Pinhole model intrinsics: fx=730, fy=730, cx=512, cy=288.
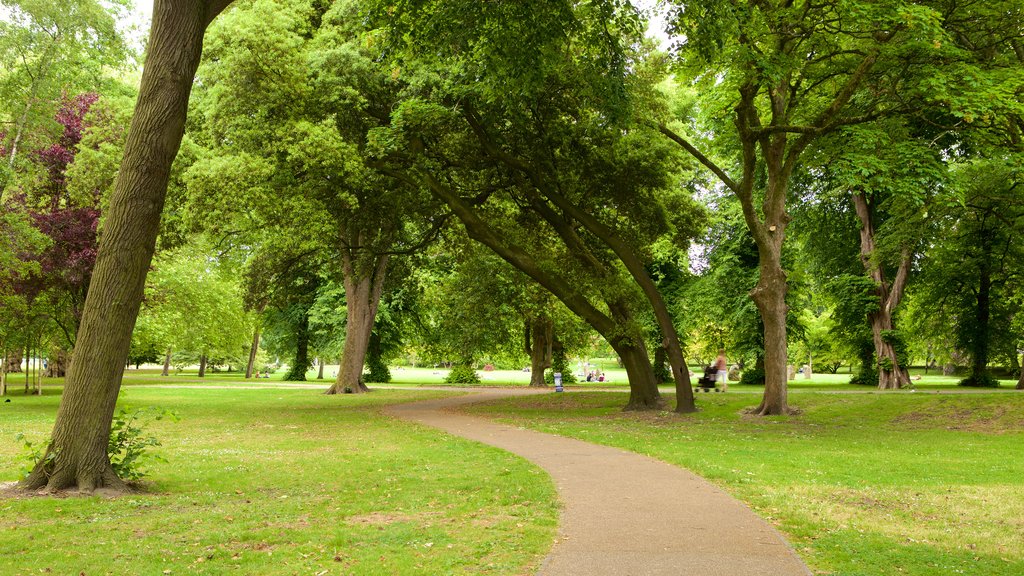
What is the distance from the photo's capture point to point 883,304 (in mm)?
31266

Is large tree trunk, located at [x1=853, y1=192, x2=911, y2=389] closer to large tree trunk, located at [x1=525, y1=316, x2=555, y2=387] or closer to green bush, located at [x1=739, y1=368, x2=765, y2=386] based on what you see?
green bush, located at [x1=739, y1=368, x2=765, y2=386]

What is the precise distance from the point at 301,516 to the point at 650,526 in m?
3.74

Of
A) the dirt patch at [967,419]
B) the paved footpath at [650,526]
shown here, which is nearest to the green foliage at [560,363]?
the dirt patch at [967,419]

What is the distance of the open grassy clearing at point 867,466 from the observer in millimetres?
6684

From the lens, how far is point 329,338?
155ft

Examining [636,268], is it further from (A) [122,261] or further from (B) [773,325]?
(A) [122,261]

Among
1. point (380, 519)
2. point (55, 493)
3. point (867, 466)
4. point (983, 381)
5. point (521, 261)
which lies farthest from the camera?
point (983, 381)

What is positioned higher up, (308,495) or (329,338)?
(329,338)

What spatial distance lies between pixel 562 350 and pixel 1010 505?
117 feet

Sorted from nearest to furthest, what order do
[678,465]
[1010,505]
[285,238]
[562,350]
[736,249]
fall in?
[1010,505], [678,465], [285,238], [736,249], [562,350]

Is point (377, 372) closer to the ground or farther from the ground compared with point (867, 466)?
farther from the ground

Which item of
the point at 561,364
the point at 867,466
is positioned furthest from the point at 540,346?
the point at 867,466

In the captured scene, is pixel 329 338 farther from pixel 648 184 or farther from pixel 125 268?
pixel 125 268

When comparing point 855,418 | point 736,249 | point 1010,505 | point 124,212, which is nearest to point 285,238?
point 124,212
